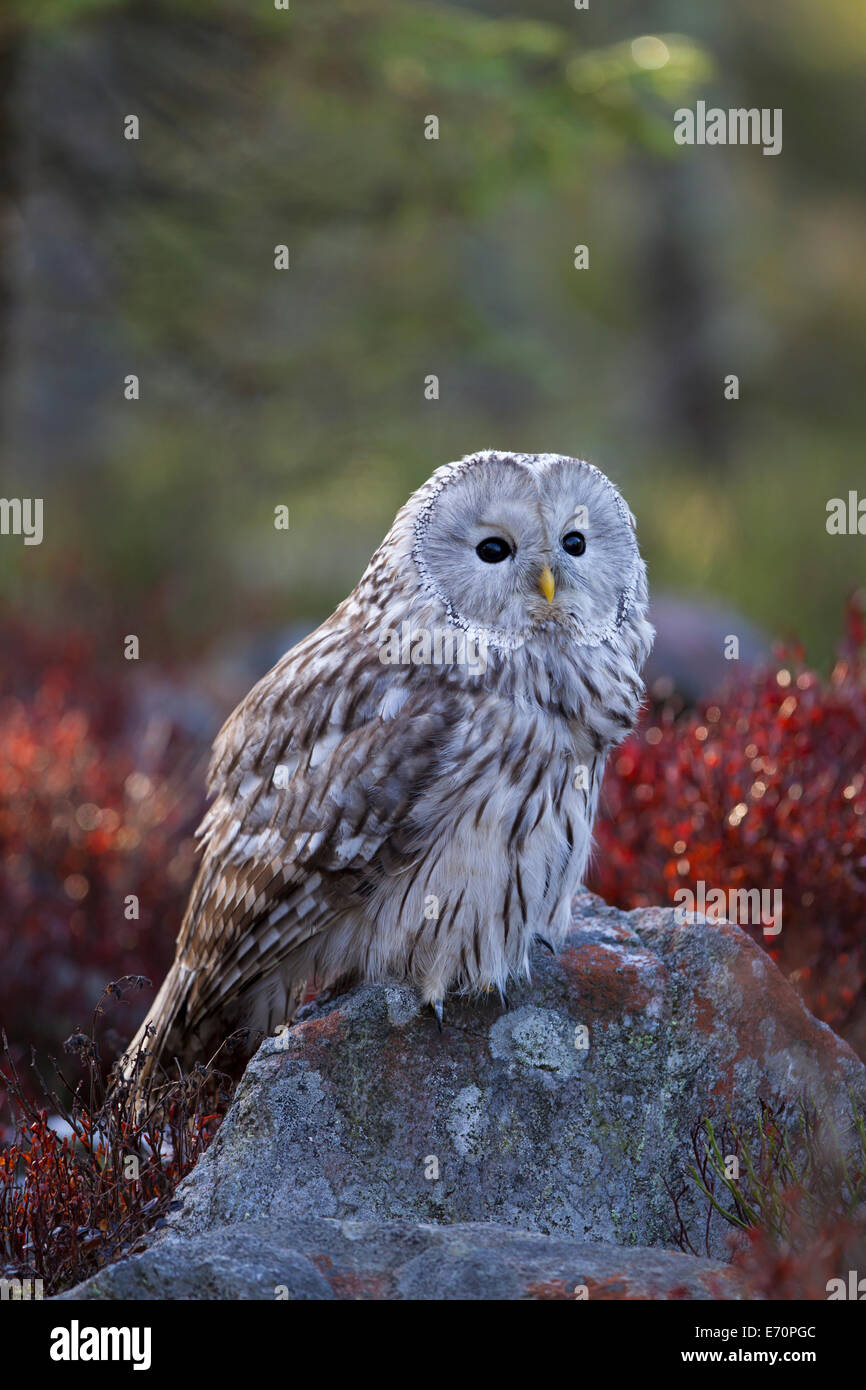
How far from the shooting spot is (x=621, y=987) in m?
3.26

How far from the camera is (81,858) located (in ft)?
18.0

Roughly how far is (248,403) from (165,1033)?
18.9 ft

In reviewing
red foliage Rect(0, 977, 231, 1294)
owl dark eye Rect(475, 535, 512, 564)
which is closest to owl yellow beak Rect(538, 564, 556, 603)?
owl dark eye Rect(475, 535, 512, 564)

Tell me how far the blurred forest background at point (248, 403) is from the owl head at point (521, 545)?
1092 mm

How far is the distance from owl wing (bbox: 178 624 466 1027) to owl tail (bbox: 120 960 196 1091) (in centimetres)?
5

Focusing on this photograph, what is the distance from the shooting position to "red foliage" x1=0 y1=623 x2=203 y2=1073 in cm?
507

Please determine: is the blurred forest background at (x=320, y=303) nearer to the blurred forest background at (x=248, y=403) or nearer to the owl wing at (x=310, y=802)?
the blurred forest background at (x=248, y=403)

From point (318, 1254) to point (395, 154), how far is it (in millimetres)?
7135

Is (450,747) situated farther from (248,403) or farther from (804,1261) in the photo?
(248,403)

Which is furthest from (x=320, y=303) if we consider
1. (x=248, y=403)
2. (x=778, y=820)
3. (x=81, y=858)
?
(x=778, y=820)

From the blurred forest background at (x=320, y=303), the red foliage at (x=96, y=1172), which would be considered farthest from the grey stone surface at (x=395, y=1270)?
the blurred forest background at (x=320, y=303)

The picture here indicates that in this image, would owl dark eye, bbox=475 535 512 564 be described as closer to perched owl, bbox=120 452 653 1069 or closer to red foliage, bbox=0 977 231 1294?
perched owl, bbox=120 452 653 1069

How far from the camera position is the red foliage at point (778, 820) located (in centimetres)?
411

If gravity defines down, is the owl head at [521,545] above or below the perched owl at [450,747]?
above
